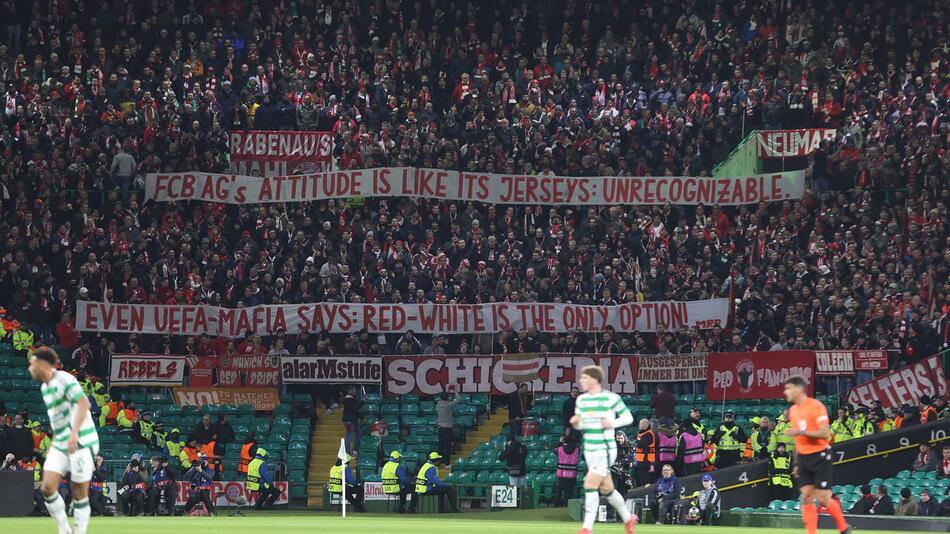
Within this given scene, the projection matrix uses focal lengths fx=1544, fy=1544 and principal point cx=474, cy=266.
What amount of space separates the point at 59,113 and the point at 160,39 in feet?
15.9

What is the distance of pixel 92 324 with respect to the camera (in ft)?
120

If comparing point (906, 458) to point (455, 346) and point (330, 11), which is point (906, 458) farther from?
point (330, 11)

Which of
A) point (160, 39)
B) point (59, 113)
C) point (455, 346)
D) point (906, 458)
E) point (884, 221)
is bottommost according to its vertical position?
point (906, 458)

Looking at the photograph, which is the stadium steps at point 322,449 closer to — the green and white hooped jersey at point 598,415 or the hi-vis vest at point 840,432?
the hi-vis vest at point 840,432

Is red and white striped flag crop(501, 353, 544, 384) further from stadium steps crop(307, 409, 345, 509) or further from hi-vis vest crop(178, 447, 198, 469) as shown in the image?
hi-vis vest crop(178, 447, 198, 469)

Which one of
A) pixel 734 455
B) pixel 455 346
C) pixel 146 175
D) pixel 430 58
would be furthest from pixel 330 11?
pixel 734 455

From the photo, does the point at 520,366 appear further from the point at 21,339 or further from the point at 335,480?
the point at 21,339

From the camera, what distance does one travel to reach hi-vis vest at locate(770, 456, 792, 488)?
30.6m

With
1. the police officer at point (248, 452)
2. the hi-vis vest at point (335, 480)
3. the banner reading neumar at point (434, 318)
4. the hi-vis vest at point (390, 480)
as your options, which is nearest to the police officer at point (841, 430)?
the banner reading neumar at point (434, 318)

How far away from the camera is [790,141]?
4206 cm

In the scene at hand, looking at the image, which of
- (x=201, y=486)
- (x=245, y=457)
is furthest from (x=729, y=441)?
(x=201, y=486)

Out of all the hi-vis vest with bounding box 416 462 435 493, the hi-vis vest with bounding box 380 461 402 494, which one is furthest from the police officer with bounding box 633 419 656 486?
the hi-vis vest with bounding box 380 461 402 494

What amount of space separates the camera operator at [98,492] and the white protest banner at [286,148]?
12183 millimetres

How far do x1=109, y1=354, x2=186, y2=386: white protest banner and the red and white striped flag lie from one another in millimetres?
7643
